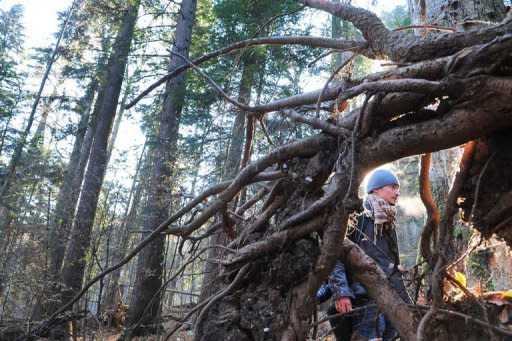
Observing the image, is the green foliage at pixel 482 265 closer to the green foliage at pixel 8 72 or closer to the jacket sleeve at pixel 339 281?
the jacket sleeve at pixel 339 281

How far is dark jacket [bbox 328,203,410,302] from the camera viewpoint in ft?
7.97

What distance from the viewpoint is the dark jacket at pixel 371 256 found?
243 cm

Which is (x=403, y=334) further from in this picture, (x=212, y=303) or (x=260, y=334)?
(x=212, y=303)

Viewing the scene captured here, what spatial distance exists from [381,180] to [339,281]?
0.85 meters

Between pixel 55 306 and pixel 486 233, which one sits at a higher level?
pixel 486 233

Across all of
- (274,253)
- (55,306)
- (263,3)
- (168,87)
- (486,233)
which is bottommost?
(55,306)

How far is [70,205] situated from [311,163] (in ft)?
24.3

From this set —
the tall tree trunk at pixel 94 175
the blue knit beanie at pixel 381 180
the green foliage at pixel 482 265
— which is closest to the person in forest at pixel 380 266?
the blue knit beanie at pixel 381 180

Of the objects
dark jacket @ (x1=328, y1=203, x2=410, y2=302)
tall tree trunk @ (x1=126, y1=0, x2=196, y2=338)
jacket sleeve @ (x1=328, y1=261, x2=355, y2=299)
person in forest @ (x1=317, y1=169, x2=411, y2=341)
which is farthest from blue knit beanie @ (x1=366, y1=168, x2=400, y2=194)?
tall tree trunk @ (x1=126, y1=0, x2=196, y2=338)

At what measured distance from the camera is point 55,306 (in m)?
7.00

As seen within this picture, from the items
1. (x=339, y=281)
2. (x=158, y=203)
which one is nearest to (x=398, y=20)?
(x=158, y=203)

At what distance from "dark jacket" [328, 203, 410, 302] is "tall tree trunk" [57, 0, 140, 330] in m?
4.76

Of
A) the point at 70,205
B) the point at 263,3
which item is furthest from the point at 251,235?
the point at 263,3

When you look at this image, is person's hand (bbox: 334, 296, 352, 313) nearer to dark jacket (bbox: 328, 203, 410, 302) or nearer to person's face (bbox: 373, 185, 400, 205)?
dark jacket (bbox: 328, 203, 410, 302)
